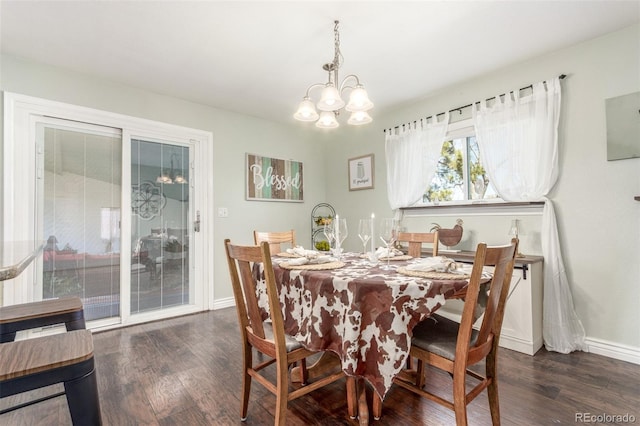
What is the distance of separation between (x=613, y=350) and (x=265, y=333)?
2531 mm

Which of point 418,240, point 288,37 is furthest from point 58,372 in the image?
point 288,37

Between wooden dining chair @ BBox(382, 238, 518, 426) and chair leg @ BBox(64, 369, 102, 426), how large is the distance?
119 centimetres

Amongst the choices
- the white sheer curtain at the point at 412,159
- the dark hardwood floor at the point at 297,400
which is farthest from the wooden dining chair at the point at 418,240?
the white sheer curtain at the point at 412,159

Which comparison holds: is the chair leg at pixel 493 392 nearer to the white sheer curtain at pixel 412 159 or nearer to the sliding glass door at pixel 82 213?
the white sheer curtain at pixel 412 159

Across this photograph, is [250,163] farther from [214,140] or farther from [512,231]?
[512,231]

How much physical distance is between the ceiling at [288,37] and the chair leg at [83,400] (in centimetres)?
209

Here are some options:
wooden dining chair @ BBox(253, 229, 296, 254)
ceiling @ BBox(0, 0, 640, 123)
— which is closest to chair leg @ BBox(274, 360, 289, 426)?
wooden dining chair @ BBox(253, 229, 296, 254)

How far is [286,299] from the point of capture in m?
1.58

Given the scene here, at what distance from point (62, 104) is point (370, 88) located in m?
2.86

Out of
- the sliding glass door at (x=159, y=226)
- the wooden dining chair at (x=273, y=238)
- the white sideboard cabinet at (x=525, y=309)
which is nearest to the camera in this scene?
the white sideboard cabinet at (x=525, y=309)

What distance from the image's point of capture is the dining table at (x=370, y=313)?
4.09 feet

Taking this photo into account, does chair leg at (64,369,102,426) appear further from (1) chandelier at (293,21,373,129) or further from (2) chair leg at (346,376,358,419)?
(1) chandelier at (293,21,373,129)

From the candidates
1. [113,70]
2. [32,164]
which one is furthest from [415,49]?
[32,164]

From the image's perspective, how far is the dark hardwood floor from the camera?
61.5 inches
